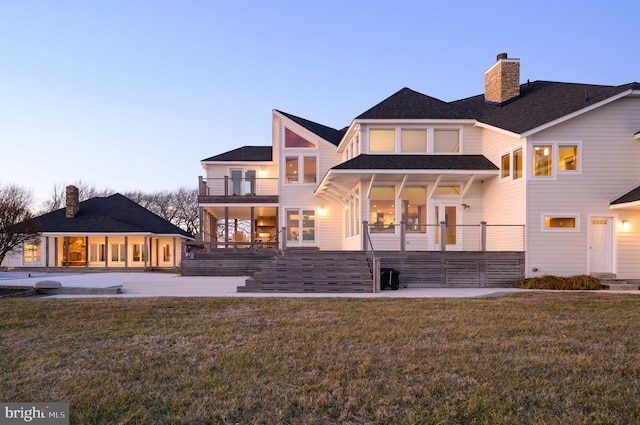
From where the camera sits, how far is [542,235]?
1441 centimetres

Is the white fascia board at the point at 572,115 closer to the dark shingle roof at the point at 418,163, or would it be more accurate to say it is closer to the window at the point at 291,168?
the dark shingle roof at the point at 418,163

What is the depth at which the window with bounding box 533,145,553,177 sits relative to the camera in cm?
1458

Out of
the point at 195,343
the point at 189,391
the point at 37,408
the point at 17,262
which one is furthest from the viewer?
the point at 17,262

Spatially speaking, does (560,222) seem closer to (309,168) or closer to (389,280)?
(389,280)

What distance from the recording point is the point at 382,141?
17.3 meters

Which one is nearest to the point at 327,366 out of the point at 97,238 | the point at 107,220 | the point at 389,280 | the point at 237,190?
the point at 389,280

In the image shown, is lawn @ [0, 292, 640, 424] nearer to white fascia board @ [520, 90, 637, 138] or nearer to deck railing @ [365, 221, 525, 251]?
white fascia board @ [520, 90, 637, 138]

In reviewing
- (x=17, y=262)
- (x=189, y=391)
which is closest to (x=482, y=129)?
(x=189, y=391)

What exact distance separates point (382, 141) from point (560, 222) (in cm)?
732

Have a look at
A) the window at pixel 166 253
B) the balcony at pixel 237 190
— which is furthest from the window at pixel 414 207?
the window at pixel 166 253

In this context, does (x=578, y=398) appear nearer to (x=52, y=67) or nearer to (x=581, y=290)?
(x=581, y=290)

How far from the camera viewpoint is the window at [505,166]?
1555 centimetres

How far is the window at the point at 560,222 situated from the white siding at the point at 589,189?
0.46 feet

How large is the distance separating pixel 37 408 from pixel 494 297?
421 inches
